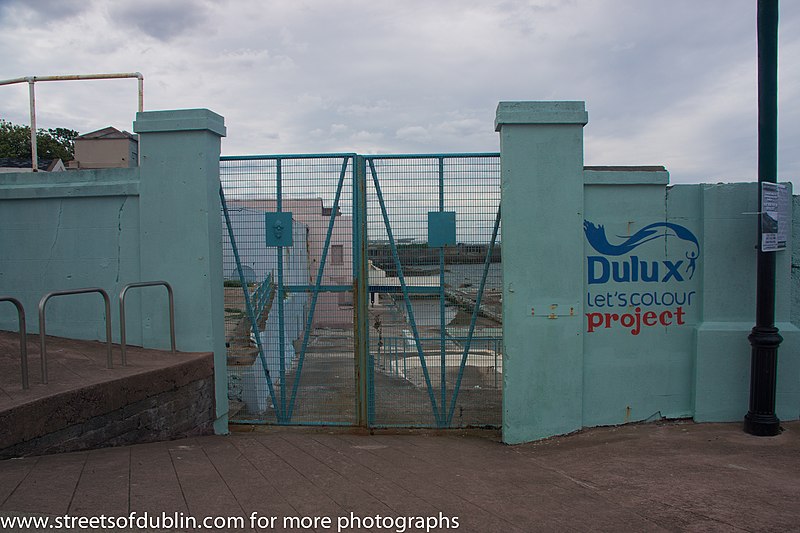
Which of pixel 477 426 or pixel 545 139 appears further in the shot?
pixel 477 426

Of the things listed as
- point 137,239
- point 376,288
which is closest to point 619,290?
point 376,288

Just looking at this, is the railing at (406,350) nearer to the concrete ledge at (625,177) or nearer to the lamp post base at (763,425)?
the concrete ledge at (625,177)

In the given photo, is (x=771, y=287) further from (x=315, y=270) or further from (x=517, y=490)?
(x=315, y=270)

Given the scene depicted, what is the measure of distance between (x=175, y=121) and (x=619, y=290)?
15.7 feet

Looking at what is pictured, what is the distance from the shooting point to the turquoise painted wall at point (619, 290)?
5844 millimetres

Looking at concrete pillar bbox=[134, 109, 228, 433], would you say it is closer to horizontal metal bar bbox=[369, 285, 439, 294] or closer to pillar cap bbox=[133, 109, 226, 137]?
pillar cap bbox=[133, 109, 226, 137]

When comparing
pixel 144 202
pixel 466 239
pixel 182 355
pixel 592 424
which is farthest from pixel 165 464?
pixel 592 424

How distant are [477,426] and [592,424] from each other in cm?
117

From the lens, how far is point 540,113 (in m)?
5.81

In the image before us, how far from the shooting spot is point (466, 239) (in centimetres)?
613

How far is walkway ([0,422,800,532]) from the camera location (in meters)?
3.75

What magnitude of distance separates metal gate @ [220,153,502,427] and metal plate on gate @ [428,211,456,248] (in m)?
0.01

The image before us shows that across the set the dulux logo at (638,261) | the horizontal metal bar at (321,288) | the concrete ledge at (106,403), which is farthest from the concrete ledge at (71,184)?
the dulux logo at (638,261)

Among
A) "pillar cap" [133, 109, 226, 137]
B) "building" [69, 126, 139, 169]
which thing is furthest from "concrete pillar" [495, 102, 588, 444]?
"building" [69, 126, 139, 169]
